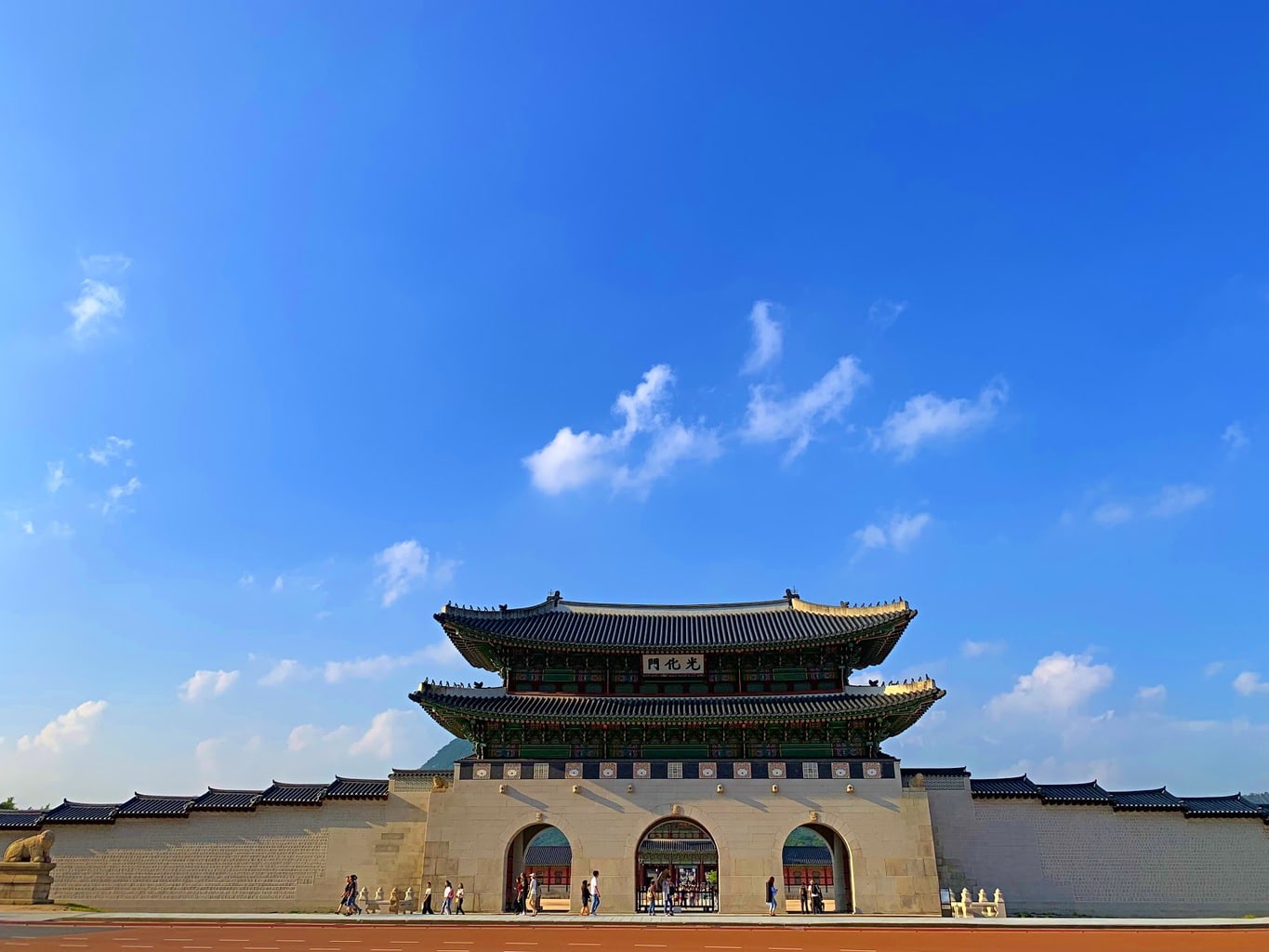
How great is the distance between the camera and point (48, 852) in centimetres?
3030

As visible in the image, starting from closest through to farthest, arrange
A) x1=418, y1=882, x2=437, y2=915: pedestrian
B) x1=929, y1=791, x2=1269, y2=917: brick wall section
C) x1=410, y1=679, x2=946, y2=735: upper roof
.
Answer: x1=418, y1=882, x2=437, y2=915: pedestrian, x1=929, y1=791, x2=1269, y2=917: brick wall section, x1=410, y1=679, x2=946, y2=735: upper roof

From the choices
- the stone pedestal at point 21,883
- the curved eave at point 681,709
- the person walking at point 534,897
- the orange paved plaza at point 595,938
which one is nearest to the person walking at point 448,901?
the person walking at point 534,897

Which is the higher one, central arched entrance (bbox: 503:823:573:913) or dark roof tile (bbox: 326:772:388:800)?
dark roof tile (bbox: 326:772:388:800)

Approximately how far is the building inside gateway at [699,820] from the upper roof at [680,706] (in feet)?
0.35

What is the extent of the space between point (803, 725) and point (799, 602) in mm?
7621

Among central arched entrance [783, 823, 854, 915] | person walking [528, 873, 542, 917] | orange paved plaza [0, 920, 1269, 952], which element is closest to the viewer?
orange paved plaza [0, 920, 1269, 952]

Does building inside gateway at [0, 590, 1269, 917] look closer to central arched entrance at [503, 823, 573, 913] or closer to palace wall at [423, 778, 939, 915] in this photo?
palace wall at [423, 778, 939, 915]

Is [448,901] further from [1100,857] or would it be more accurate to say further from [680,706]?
[1100,857]

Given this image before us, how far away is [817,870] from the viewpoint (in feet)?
180

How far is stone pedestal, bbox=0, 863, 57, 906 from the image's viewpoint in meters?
28.8

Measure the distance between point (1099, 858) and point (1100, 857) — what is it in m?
0.05

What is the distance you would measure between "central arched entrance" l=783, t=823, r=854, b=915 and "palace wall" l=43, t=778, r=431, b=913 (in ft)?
54.5

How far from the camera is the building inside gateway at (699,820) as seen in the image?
3094cm

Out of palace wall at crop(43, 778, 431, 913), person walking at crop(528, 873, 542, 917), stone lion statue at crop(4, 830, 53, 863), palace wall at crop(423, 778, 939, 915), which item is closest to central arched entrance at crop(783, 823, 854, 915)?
palace wall at crop(423, 778, 939, 915)
